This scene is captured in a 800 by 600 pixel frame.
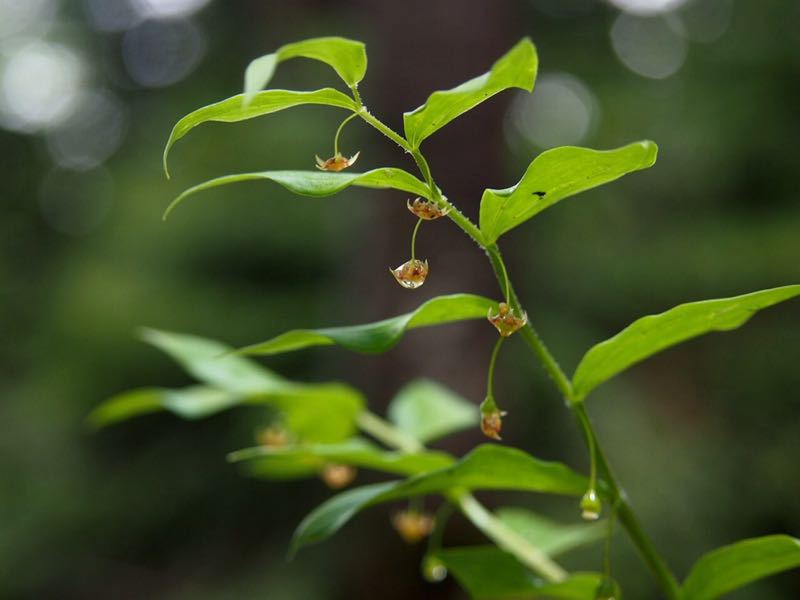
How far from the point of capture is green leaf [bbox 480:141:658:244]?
11.5 inches

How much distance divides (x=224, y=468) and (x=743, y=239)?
1997 mm

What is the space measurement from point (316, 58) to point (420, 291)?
→ 1.41 m

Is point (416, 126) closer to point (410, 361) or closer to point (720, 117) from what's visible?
point (410, 361)

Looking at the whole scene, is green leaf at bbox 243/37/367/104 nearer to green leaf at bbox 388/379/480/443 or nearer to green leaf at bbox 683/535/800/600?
green leaf at bbox 683/535/800/600

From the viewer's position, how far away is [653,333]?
1.19 feet

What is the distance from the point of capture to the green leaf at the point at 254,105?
29 centimetres

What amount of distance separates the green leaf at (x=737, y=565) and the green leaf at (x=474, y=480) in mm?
69

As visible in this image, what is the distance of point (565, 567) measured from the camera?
Answer: 203 cm

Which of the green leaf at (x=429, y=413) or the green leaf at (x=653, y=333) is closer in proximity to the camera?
the green leaf at (x=653, y=333)

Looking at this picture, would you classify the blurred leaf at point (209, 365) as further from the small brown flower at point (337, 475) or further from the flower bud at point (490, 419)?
the flower bud at point (490, 419)

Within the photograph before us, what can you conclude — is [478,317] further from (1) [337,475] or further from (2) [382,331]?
(1) [337,475]

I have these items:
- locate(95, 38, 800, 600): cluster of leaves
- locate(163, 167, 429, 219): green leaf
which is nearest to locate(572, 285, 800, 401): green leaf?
locate(95, 38, 800, 600): cluster of leaves

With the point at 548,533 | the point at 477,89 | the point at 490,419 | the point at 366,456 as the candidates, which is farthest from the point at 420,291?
the point at 477,89

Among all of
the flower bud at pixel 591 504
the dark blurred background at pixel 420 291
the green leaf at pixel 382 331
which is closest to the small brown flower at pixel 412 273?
the green leaf at pixel 382 331
